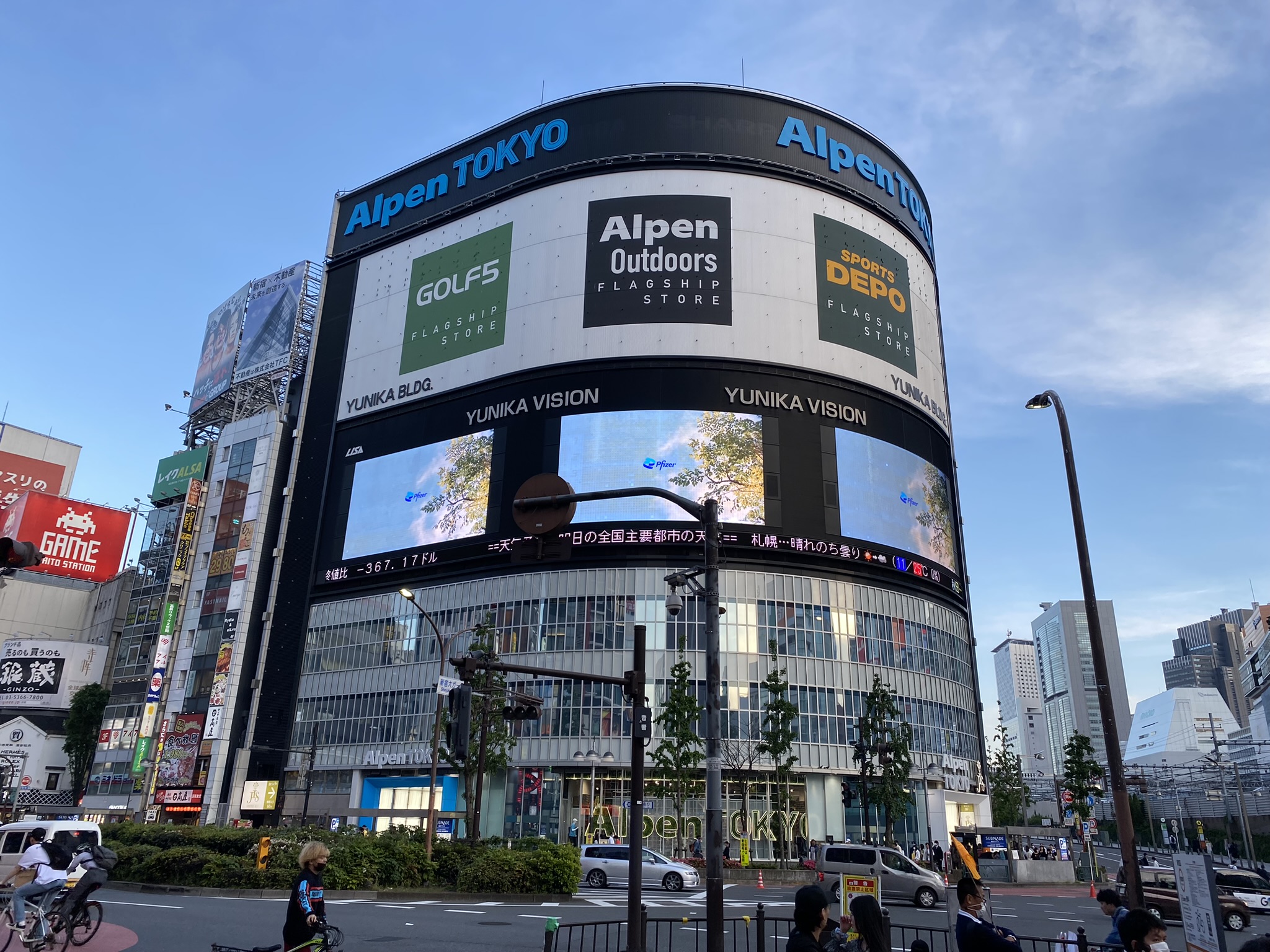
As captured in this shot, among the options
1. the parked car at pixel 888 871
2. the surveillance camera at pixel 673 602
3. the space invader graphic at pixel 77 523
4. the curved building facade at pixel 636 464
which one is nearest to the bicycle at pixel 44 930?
the surveillance camera at pixel 673 602

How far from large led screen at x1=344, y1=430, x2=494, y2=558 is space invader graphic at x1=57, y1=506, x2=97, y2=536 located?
74.1ft

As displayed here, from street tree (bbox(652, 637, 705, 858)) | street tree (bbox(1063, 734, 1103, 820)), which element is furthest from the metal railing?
street tree (bbox(1063, 734, 1103, 820))

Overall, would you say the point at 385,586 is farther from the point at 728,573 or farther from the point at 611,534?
the point at 728,573

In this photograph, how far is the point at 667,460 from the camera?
213 ft

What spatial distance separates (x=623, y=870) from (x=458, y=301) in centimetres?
5416

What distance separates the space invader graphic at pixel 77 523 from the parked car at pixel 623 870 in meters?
61.6

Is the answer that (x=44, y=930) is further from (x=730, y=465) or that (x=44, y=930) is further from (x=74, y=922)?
(x=730, y=465)

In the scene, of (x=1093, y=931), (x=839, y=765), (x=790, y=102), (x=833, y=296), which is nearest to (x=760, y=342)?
(x=833, y=296)

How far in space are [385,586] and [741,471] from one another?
31.0 metres

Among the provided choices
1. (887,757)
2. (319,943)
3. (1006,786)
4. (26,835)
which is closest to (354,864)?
(26,835)

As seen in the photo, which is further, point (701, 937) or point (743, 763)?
point (743, 763)

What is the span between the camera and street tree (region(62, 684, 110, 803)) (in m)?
88.2

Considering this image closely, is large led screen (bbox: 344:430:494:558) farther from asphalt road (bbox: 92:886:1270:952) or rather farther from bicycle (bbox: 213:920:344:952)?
bicycle (bbox: 213:920:344:952)

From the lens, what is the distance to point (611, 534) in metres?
63.6
